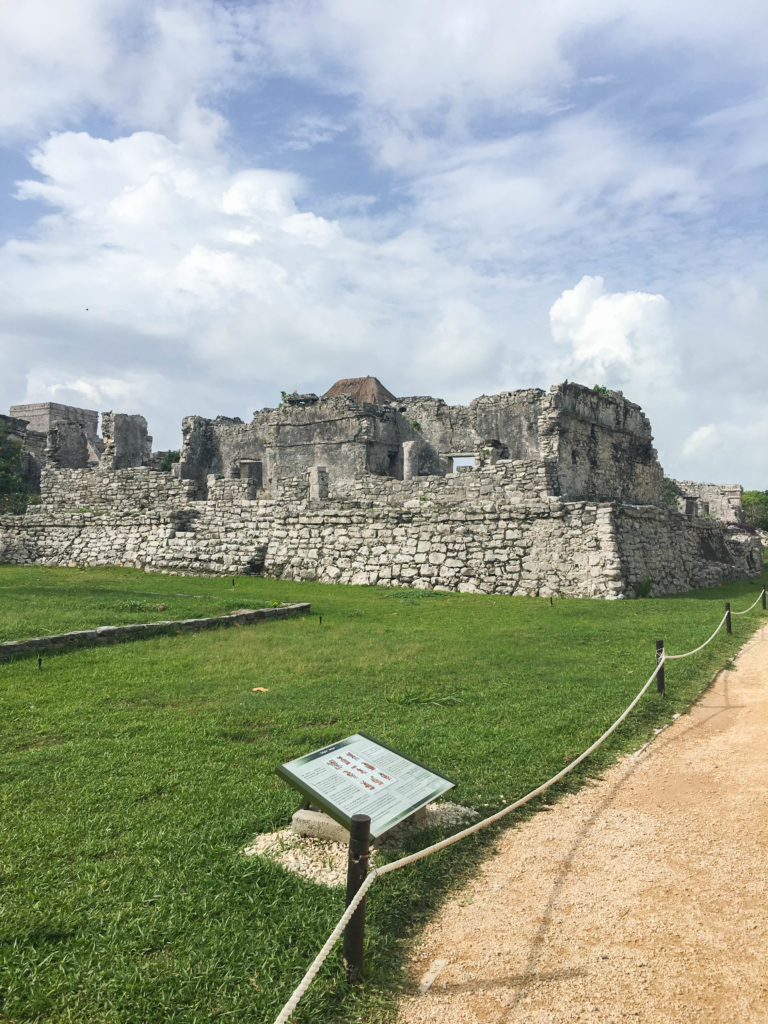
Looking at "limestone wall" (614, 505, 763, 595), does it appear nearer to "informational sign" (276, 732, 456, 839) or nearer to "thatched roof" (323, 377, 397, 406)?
"informational sign" (276, 732, 456, 839)

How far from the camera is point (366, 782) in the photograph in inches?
135

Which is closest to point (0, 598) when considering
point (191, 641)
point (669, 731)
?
point (191, 641)

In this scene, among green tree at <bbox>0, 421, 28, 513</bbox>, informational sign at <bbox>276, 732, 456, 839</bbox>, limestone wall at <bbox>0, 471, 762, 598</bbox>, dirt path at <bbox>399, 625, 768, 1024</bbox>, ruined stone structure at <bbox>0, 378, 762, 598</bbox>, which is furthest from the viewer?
green tree at <bbox>0, 421, 28, 513</bbox>

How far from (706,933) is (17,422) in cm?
3830

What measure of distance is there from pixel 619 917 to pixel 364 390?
35959mm

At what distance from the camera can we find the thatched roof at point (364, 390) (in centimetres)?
3722

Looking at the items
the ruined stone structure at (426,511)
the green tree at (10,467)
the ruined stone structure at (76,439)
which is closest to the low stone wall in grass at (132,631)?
the ruined stone structure at (426,511)

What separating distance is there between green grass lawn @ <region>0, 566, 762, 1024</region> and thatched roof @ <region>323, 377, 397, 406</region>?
90.4 ft

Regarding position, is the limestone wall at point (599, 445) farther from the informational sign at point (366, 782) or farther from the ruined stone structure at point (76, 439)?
the ruined stone structure at point (76, 439)

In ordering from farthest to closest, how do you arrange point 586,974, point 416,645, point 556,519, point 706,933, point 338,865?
point 556,519 < point 416,645 < point 338,865 < point 706,933 < point 586,974

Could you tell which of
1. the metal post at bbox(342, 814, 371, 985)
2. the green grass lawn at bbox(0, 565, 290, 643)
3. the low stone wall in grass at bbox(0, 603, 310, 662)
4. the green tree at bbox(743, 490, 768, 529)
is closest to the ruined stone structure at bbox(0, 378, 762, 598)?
the green grass lawn at bbox(0, 565, 290, 643)

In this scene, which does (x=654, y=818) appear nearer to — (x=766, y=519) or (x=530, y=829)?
(x=530, y=829)

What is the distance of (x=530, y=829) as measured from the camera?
3.97 metres

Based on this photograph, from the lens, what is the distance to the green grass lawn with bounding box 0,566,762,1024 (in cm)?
264
